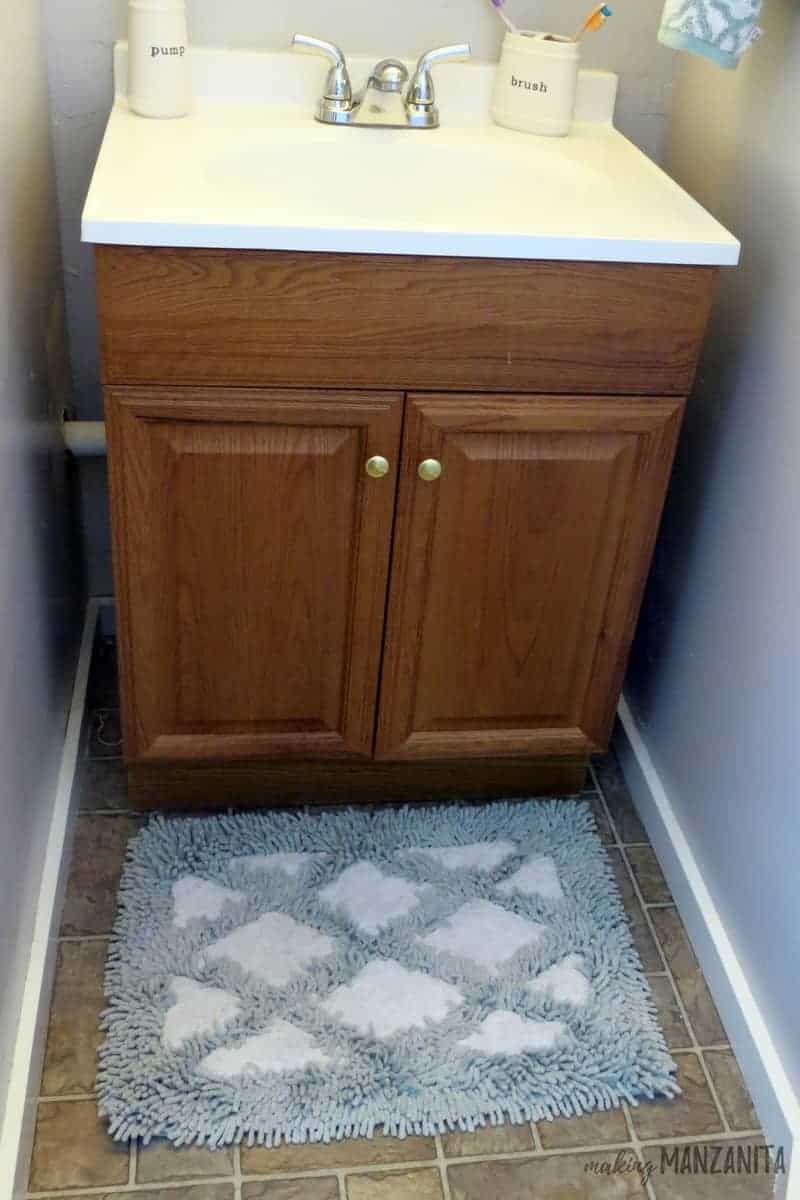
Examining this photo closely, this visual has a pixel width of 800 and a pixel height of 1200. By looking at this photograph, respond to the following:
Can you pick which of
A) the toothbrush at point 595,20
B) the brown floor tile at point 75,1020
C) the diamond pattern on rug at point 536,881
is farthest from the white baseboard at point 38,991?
the toothbrush at point 595,20

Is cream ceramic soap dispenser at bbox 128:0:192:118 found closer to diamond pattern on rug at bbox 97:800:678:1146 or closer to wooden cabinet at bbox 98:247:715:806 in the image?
wooden cabinet at bbox 98:247:715:806

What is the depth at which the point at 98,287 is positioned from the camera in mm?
1046

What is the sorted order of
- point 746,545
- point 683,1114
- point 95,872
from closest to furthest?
point 683,1114
point 746,545
point 95,872

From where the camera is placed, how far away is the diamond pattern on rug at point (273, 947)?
1.26 meters

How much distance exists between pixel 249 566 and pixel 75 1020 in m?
0.53

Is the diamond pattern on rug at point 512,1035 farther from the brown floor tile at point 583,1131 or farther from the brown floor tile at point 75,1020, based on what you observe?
the brown floor tile at point 75,1020

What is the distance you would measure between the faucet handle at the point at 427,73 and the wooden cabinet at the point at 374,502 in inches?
15.1

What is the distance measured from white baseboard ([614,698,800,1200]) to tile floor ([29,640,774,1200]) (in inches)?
0.9

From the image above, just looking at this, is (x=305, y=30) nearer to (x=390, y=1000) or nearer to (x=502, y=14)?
(x=502, y=14)

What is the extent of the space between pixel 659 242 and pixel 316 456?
16.0 inches

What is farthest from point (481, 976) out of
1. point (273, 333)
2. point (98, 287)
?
point (98, 287)

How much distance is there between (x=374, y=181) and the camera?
1.24 m

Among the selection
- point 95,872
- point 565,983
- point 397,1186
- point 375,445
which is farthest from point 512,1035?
point 375,445

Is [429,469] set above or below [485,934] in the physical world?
above
